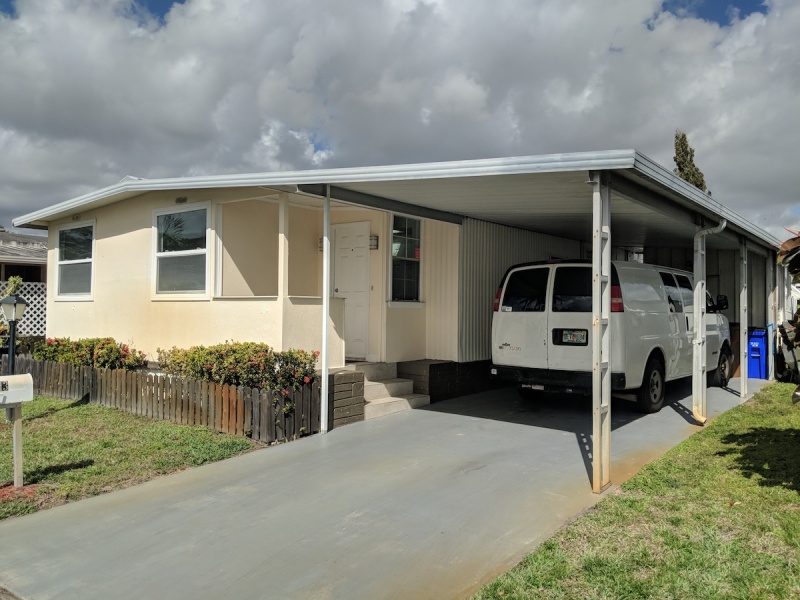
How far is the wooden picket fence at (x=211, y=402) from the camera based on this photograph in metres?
7.16

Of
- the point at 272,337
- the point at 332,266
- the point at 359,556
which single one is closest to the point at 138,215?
the point at 332,266

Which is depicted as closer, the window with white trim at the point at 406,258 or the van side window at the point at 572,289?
the van side window at the point at 572,289

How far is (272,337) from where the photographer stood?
816 centimetres

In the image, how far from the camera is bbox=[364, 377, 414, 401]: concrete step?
8812 millimetres

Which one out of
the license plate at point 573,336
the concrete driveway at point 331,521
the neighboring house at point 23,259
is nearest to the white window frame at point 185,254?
the concrete driveway at point 331,521

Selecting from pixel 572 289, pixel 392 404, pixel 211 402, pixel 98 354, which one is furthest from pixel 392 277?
pixel 98 354

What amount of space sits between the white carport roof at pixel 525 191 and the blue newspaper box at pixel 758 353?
1859 millimetres

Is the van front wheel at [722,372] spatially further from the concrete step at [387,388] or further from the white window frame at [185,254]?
the white window frame at [185,254]

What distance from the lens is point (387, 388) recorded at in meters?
9.05

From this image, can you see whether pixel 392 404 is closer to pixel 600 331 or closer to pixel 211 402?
pixel 211 402

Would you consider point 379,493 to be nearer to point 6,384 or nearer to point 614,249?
point 6,384

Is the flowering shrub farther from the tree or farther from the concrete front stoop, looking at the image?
the tree

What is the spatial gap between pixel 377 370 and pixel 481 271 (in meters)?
2.58

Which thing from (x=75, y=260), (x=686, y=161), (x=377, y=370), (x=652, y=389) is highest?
(x=686, y=161)
